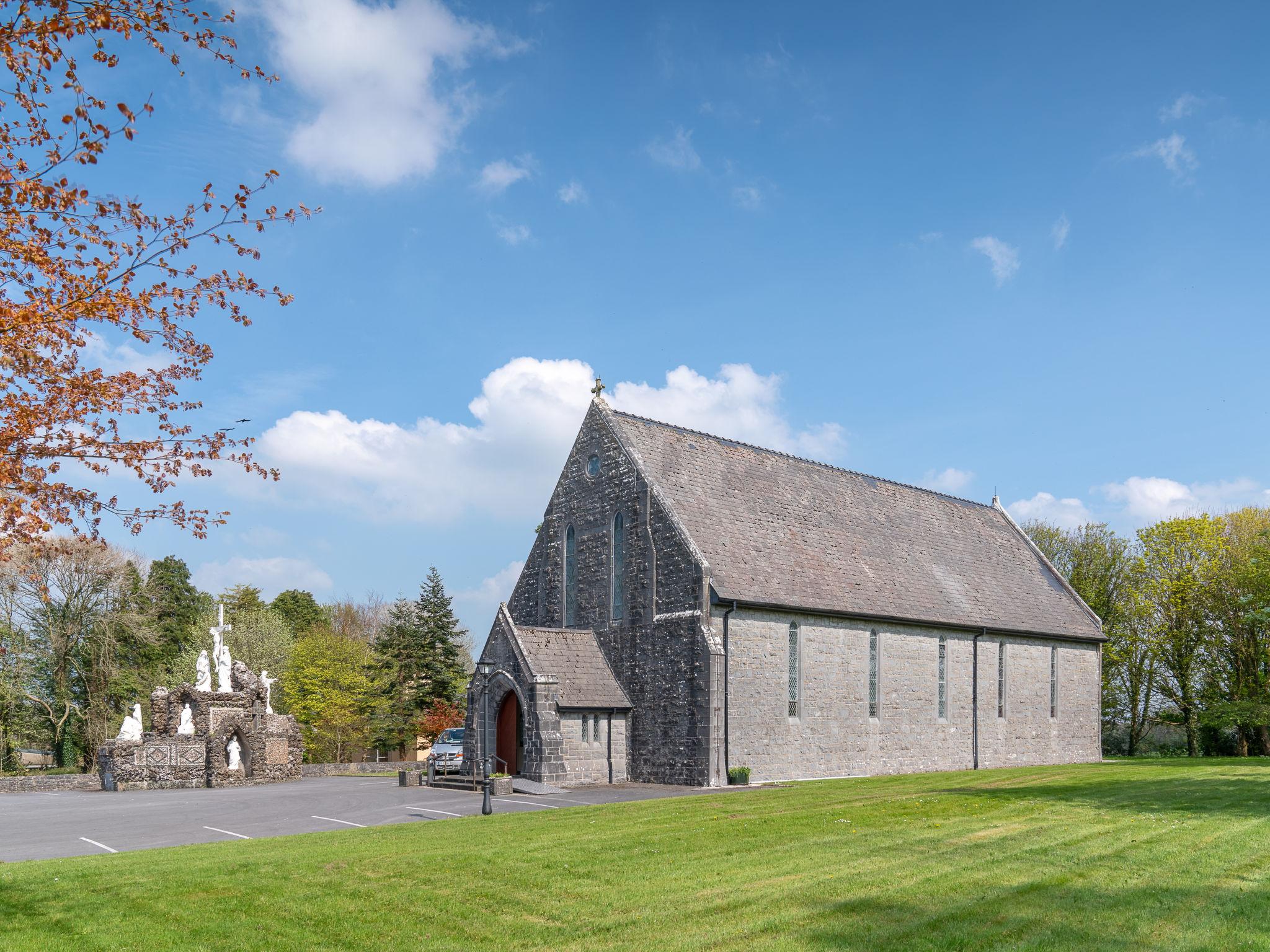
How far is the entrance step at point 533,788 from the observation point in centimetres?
2692

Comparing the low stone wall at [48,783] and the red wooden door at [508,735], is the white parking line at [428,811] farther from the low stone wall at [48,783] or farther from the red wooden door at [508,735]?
the low stone wall at [48,783]

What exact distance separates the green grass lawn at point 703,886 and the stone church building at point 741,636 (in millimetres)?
8994

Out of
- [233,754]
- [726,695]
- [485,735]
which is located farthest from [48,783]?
[726,695]

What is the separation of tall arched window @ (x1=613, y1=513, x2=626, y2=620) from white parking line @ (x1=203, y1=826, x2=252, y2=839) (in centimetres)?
1376

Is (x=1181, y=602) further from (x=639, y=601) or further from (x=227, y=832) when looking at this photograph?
(x=227, y=832)

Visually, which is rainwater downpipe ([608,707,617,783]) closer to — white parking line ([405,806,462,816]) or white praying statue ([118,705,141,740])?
white parking line ([405,806,462,816])

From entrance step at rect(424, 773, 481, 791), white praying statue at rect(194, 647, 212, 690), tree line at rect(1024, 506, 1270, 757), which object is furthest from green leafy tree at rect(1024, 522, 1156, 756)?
white praying statue at rect(194, 647, 212, 690)

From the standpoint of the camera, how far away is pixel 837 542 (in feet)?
112

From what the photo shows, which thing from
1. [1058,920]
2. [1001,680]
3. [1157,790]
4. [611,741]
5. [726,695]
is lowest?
[611,741]

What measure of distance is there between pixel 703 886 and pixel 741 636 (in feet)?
56.6

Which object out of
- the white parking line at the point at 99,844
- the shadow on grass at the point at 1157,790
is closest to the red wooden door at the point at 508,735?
the white parking line at the point at 99,844

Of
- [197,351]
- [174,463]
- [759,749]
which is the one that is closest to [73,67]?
[197,351]

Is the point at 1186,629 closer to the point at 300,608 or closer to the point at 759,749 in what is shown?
the point at 759,749

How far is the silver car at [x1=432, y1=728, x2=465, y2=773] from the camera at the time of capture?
107ft
